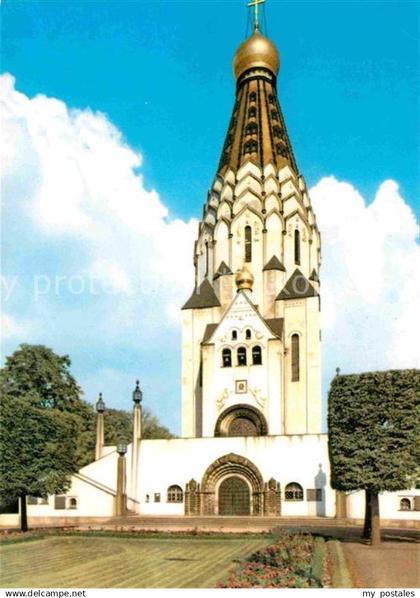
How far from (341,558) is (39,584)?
877cm

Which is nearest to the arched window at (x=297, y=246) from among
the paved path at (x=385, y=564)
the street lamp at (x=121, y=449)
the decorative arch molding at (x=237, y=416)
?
the decorative arch molding at (x=237, y=416)

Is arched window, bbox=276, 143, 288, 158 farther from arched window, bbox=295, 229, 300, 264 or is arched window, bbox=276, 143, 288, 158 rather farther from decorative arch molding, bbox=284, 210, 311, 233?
arched window, bbox=295, 229, 300, 264

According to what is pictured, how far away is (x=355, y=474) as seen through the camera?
25.8 m

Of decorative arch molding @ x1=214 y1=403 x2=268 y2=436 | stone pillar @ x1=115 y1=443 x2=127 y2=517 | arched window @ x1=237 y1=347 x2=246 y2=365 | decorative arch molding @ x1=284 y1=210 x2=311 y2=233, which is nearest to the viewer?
stone pillar @ x1=115 y1=443 x2=127 y2=517

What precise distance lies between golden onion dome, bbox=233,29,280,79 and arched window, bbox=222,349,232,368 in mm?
31532

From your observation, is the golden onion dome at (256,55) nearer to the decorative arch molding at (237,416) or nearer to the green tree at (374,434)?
the decorative arch molding at (237,416)

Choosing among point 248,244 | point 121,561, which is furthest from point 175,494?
point 121,561

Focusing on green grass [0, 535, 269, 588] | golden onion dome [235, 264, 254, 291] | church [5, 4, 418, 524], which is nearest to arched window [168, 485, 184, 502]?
church [5, 4, 418, 524]

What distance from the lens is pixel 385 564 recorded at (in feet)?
62.5

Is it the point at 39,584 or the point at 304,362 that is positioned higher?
the point at 304,362

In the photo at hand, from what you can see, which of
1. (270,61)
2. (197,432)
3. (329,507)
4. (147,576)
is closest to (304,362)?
(197,432)

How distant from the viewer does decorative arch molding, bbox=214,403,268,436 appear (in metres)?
48.3

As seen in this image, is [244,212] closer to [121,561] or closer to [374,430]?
[374,430]

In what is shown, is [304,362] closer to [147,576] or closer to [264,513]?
[264,513]
